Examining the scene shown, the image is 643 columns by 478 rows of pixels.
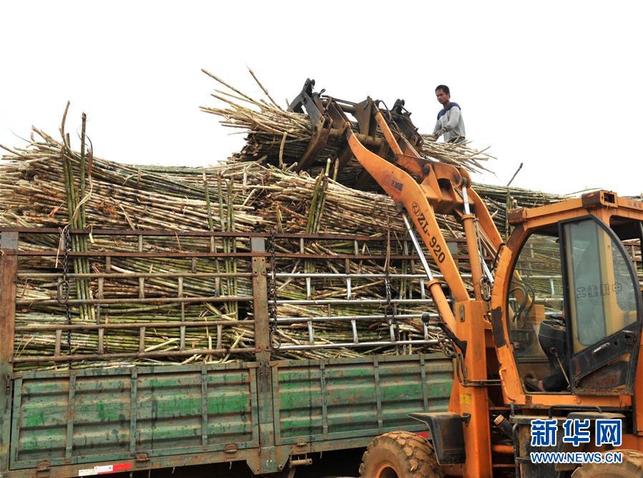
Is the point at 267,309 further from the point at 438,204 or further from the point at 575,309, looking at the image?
the point at 575,309

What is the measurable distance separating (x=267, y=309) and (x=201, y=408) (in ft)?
3.76

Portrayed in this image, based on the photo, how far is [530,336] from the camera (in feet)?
14.9

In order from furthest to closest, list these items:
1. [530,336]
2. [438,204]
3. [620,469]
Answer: [438,204] → [530,336] → [620,469]

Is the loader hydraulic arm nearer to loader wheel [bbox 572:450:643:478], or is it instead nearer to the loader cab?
the loader cab

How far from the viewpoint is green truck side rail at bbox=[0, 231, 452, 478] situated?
523 cm

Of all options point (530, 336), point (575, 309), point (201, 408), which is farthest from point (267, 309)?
point (575, 309)

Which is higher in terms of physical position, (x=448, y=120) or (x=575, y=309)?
(x=448, y=120)

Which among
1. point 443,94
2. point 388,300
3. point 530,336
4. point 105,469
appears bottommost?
point 105,469

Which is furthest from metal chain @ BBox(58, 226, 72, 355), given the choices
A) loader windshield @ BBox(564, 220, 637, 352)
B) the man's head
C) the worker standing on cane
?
the man's head

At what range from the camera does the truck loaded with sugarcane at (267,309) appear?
488 centimetres

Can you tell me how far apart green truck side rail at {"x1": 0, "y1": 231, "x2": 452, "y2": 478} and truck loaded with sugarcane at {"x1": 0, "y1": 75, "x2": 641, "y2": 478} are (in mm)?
15

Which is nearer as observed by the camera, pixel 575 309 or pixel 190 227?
pixel 575 309

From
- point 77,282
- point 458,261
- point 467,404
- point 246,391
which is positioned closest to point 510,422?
point 467,404

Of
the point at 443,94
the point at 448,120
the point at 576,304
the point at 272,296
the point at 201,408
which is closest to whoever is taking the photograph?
the point at 576,304
